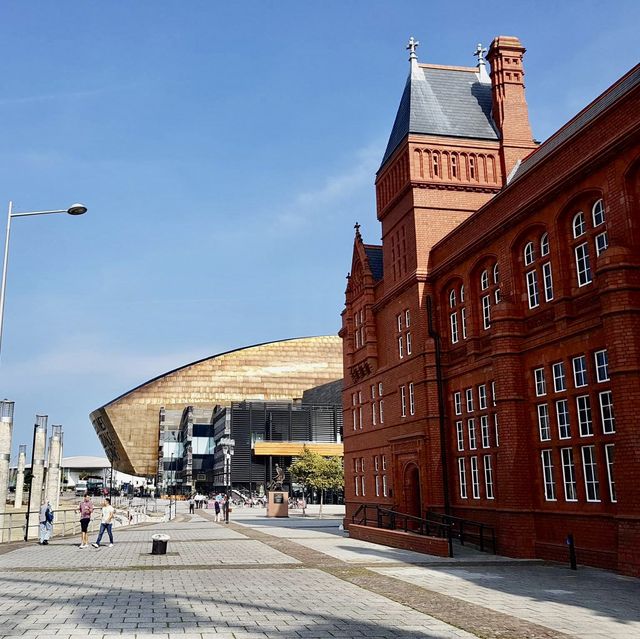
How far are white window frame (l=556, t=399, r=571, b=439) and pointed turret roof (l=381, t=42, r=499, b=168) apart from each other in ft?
54.0

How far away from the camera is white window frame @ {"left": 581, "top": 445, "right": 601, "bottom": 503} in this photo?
63.8 ft

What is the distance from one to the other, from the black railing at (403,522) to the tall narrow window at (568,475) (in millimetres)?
4065

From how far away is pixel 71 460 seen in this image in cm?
16788

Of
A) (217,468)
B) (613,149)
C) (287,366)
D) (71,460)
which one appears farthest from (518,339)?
(71,460)

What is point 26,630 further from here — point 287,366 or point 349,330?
point 287,366

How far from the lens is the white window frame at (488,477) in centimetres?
2530

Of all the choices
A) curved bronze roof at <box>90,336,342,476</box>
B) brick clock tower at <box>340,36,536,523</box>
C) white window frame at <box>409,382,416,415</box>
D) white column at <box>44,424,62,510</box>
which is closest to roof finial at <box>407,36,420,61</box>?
brick clock tower at <box>340,36,536,523</box>

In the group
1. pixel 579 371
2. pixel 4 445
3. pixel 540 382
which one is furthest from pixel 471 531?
pixel 4 445

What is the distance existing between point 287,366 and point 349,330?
12125 cm

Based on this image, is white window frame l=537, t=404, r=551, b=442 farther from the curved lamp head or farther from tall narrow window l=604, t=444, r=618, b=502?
the curved lamp head

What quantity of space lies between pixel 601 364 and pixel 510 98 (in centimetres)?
1877

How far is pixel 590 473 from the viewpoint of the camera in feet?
64.8

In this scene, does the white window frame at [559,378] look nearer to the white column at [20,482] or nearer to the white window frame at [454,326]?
the white window frame at [454,326]

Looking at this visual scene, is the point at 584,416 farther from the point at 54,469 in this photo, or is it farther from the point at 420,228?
the point at 54,469
